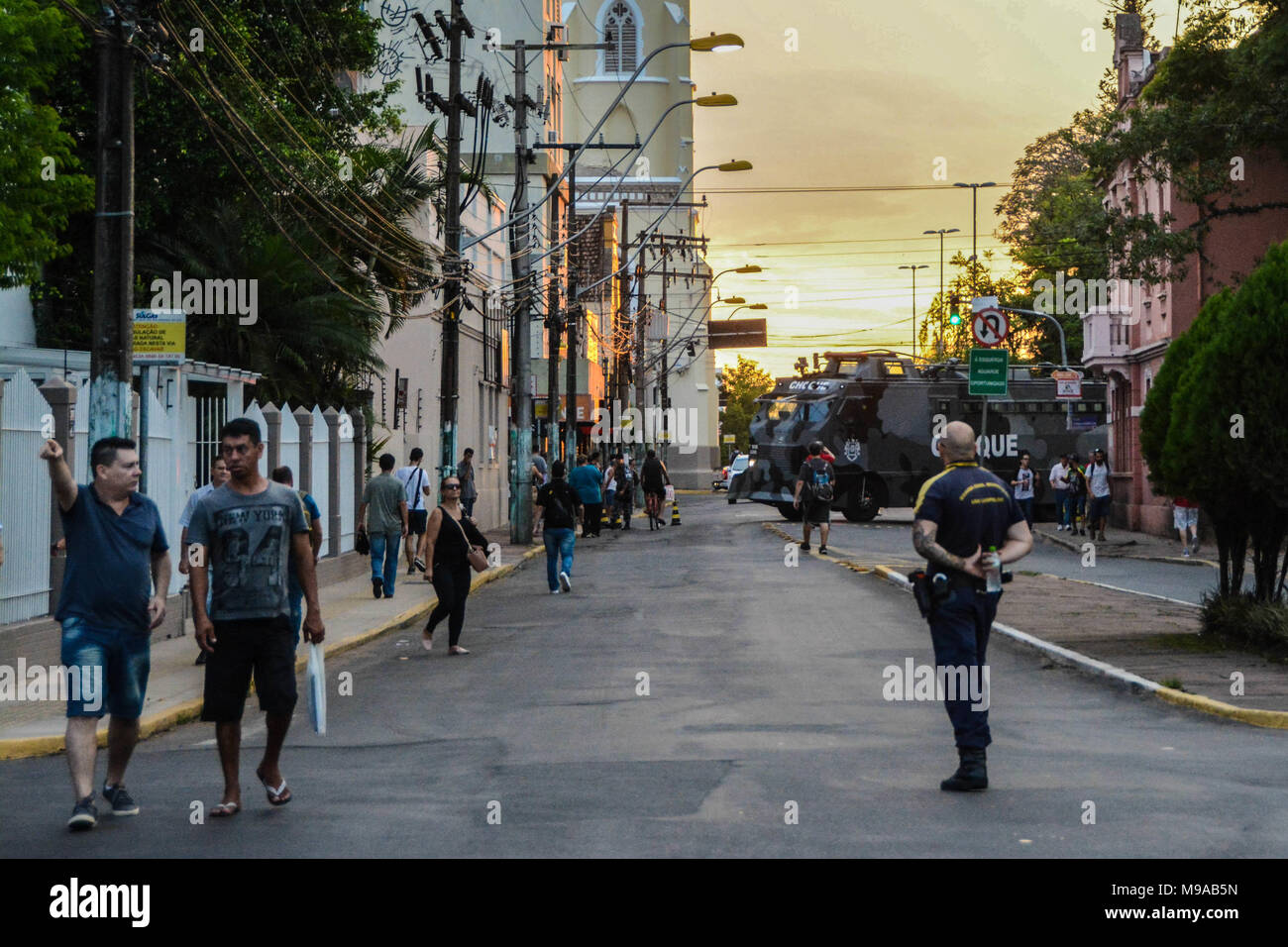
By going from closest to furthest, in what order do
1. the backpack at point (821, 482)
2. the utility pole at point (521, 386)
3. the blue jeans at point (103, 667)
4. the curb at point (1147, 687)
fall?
1. the blue jeans at point (103, 667)
2. the curb at point (1147, 687)
3. the backpack at point (821, 482)
4. the utility pole at point (521, 386)

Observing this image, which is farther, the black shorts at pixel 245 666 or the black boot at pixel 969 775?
the black boot at pixel 969 775

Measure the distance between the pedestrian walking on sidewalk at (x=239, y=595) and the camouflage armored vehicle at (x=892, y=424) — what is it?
37.8 meters

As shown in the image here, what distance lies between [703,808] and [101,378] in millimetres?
7176

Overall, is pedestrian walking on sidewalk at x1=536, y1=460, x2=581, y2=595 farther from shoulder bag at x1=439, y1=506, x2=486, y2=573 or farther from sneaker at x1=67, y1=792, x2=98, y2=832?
sneaker at x1=67, y1=792, x2=98, y2=832

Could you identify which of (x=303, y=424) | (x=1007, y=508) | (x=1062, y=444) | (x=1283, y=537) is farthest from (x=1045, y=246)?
(x=1007, y=508)

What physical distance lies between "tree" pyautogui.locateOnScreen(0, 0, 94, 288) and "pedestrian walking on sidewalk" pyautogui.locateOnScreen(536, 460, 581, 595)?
767 centimetres

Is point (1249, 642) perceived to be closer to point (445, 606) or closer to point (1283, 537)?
point (1283, 537)

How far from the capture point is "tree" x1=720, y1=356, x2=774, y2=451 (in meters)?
175

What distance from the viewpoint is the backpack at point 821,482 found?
31.4 metres

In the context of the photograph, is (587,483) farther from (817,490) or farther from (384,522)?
(384,522)

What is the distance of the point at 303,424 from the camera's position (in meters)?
24.3

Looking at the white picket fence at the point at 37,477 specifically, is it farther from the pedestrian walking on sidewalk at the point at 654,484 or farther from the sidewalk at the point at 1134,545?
the pedestrian walking on sidewalk at the point at 654,484

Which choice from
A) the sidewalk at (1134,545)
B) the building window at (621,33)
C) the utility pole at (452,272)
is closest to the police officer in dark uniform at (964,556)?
the utility pole at (452,272)

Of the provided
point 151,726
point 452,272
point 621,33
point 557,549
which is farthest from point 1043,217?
point 151,726
